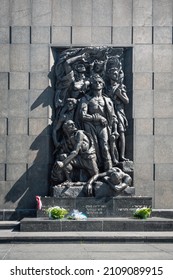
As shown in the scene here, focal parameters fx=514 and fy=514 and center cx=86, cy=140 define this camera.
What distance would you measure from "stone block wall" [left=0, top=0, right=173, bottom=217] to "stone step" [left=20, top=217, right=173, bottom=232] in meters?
3.58

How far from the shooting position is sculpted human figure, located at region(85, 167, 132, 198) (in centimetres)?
2158

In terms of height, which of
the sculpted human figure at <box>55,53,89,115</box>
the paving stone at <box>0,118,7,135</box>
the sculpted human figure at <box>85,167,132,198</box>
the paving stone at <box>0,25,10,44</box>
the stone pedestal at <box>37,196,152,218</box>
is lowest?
the stone pedestal at <box>37,196,152,218</box>

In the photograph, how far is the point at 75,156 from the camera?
22156 millimetres

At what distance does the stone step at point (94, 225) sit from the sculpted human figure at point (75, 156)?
3.23m

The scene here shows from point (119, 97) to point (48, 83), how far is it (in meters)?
3.27

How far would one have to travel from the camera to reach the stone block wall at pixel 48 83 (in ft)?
75.4

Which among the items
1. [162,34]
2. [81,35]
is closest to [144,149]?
[162,34]

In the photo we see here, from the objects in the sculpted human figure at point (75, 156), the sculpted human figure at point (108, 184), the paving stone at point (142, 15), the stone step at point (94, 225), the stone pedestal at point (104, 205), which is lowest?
the stone step at point (94, 225)

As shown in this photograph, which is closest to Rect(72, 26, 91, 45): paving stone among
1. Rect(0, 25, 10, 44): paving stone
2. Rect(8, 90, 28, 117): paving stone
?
Rect(0, 25, 10, 44): paving stone

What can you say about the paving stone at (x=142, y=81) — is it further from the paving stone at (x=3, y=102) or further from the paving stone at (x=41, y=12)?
the paving stone at (x=3, y=102)

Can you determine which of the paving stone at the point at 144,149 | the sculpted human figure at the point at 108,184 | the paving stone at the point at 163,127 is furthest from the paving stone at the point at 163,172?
the sculpted human figure at the point at 108,184

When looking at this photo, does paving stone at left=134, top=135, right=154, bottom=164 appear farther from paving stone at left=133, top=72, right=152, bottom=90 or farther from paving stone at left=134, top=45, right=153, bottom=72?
paving stone at left=134, top=45, right=153, bottom=72

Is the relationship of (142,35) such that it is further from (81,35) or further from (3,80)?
(3,80)

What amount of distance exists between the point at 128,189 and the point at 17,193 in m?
4.95
